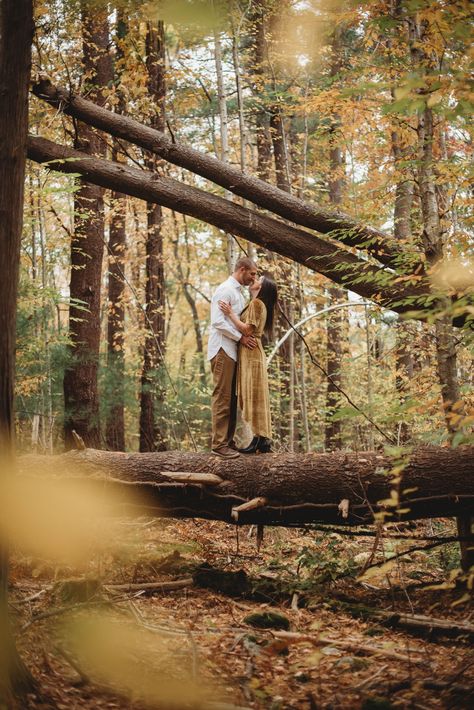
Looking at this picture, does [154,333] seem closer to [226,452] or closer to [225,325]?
[225,325]

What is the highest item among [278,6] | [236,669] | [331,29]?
[278,6]

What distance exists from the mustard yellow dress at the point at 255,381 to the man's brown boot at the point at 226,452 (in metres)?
0.34

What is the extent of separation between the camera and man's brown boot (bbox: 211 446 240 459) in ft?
22.0

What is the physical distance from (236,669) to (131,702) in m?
0.91

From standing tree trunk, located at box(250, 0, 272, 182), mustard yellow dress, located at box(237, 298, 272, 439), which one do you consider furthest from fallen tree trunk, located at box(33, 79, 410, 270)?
standing tree trunk, located at box(250, 0, 272, 182)

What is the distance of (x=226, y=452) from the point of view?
678cm

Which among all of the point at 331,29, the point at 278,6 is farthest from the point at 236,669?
the point at 278,6

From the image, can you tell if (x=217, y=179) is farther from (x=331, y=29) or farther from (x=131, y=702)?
(x=131, y=702)

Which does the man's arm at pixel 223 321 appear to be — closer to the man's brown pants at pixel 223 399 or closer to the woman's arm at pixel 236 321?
the woman's arm at pixel 236 321

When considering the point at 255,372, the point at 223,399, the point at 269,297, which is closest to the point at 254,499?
the point at 223,399

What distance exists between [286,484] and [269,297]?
2.15 metres

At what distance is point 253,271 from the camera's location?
7.19 metres

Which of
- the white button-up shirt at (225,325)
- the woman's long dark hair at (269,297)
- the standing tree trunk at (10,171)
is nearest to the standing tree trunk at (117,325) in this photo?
the white button-up shirt at (225,325)

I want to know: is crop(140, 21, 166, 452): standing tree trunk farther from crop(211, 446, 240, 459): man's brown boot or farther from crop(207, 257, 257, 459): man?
crop(211, 446, 240, 459): man's brown boot
